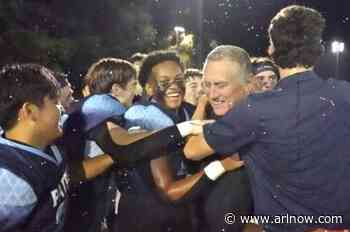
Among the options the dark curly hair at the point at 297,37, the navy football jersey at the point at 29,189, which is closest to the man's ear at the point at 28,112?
the navy football jersey at the point at 29,189

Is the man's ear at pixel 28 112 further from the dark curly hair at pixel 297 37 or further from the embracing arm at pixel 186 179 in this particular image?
the dark curly hair at pixel 297 37

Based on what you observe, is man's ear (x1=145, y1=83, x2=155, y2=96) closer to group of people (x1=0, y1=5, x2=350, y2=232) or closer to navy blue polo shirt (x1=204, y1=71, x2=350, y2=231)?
group of people (x1=0, y1=5, x2=350, y2=232)

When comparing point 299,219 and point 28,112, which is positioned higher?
point 28,112

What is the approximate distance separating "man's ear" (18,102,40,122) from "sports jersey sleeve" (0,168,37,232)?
306 millimetres

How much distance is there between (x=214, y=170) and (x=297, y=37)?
0.88 meters

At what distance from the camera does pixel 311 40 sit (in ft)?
8.48

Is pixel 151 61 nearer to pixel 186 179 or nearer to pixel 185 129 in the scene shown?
pixel 185 129

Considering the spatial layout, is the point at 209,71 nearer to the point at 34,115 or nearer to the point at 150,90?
the point at 150,90

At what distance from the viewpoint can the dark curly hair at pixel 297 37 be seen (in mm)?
2570

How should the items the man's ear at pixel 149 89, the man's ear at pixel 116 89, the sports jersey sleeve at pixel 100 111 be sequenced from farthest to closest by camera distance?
the man's ear at pixel 116 89
the man's ear at pixel 149 89
the sports jersey sleeve at pixel 100 111

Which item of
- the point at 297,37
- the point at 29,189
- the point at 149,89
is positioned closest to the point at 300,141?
the point at 297,37

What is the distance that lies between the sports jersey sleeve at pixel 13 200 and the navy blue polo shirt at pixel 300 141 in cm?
90

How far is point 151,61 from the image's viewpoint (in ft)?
12.4

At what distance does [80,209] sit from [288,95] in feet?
5.87
